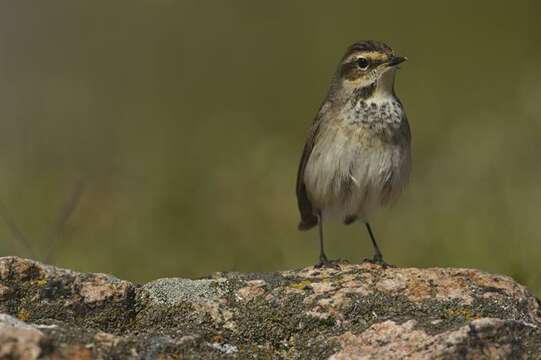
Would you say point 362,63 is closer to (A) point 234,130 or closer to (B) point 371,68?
(B) point 371,68

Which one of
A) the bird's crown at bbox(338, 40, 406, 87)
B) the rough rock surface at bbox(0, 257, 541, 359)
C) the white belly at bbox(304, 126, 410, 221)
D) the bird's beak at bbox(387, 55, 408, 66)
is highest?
the bird's crown at bbox(338, 40, 406, 87)

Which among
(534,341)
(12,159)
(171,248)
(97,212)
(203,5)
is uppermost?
(203,5)

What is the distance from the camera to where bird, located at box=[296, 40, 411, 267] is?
7168mm

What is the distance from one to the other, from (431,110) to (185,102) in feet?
11.3

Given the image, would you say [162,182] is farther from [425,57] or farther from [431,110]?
[425,57]

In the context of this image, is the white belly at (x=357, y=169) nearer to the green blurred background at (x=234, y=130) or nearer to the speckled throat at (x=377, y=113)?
the speckled throat at (x=377, y=113)

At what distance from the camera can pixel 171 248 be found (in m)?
8.72

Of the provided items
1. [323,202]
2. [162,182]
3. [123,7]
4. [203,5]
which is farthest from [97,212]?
[123,7]

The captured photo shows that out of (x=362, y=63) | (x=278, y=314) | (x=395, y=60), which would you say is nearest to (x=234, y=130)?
(x=362, y=63)

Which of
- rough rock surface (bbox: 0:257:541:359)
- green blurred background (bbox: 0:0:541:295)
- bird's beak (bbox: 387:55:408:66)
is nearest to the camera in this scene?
rough rock surface (bbox: 0:257:541:359)

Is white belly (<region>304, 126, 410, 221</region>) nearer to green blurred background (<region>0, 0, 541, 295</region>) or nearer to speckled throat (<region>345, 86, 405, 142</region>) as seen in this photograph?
speckled throat (<region>345, 86, 405, 142</region>)

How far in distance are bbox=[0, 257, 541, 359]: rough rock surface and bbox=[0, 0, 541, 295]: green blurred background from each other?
195 centimetres

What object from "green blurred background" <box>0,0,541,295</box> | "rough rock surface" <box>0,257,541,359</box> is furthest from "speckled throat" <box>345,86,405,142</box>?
"rough rock surface" <box>0,257,541,359</box>

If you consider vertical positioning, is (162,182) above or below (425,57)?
below
